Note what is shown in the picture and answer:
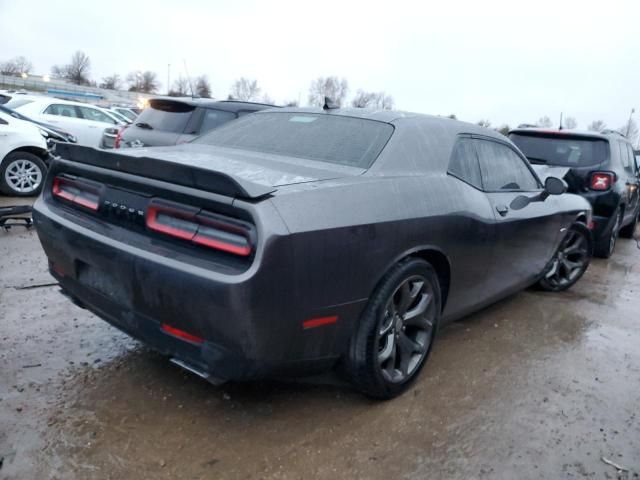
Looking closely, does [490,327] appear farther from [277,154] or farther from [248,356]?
[248,356]

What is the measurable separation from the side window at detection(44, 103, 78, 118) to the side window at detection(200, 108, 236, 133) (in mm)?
6921

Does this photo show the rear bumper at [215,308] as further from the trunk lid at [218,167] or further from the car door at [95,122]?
the car door at [95,122]

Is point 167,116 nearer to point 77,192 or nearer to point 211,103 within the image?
point 211,103

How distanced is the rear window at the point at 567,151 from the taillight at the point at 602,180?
0.51 feet

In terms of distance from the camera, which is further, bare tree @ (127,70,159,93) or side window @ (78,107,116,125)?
bare tree @ (127,70,159,93)

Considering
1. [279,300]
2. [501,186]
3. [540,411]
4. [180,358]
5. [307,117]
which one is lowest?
[540,411]

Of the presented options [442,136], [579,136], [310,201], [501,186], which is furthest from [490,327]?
[579,136]

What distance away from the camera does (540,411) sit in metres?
2.89

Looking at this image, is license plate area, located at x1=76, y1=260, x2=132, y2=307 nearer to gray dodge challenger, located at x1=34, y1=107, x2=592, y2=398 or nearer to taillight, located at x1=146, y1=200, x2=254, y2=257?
gray dodge challenger, located at x1=34, y1=107, x2=592, y2=398

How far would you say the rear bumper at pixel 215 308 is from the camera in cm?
203

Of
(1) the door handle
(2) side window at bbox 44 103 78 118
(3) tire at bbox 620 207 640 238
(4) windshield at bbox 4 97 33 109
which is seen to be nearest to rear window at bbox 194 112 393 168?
(1) the door handle

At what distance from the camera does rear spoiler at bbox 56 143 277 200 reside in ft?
6.88

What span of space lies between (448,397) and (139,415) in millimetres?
1657

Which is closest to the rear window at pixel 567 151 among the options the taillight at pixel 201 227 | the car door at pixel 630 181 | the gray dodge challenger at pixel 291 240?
the car door at pixel 630 181
